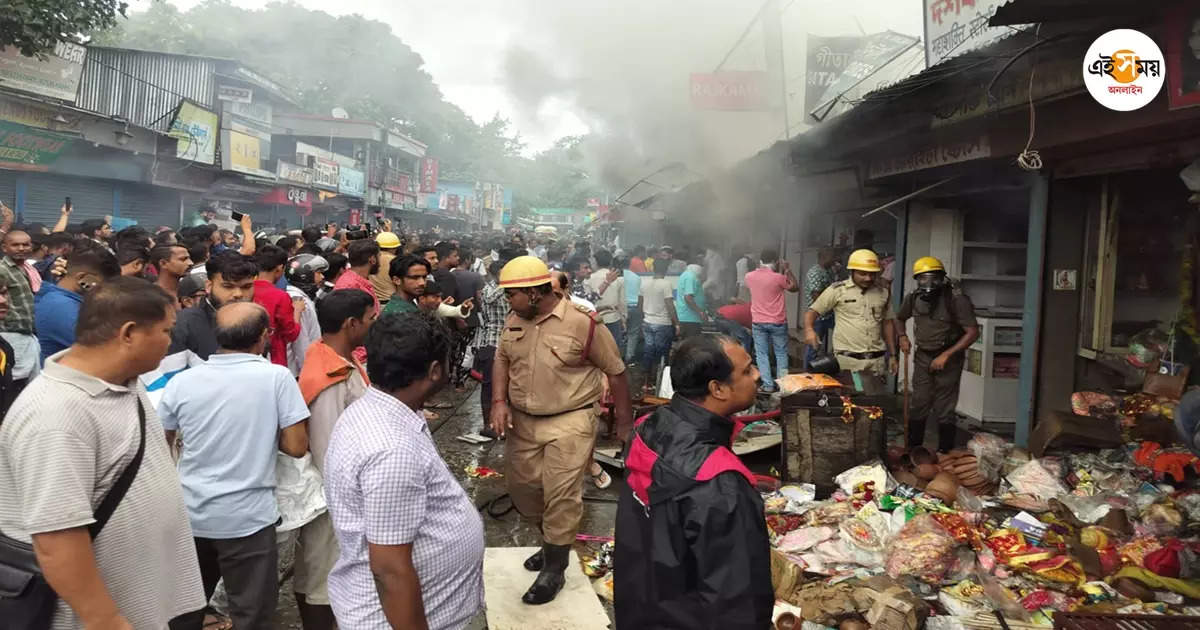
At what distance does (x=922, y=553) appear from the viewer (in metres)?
4.11

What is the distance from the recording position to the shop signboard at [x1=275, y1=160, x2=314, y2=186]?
24.0m

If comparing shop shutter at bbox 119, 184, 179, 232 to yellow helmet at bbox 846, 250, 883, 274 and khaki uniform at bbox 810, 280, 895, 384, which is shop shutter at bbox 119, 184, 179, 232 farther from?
yellow helmet at bbox 846, 250, 883, 274

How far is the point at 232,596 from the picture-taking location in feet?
9.43

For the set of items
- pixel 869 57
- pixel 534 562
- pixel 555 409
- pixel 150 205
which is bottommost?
pixel 534 562

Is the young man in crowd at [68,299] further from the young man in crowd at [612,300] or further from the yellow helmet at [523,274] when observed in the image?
the young man in crowd at [612,300]

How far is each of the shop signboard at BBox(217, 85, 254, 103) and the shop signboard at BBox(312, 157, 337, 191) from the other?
336 centimetres

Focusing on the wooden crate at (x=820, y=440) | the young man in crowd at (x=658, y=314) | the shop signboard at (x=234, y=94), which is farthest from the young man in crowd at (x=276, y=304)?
the shop signboard at (x=234, y=94)

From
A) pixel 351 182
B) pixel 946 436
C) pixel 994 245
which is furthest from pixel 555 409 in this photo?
pixel 351 182

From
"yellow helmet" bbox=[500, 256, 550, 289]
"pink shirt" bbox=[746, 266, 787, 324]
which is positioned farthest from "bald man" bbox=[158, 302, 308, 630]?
"pink shirt" bbox=[746, 266, 787, 324]

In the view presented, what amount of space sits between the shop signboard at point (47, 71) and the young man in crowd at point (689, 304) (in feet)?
34.9

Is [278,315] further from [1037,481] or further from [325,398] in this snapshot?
[1037,481]

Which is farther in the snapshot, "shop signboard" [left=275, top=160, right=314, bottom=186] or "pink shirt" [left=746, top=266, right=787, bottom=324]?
"shop signboard" [left=275, top=160, right=314, bottom=186]

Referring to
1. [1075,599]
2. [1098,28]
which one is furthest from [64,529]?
[1098,28]

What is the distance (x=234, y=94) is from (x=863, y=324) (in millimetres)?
22695
